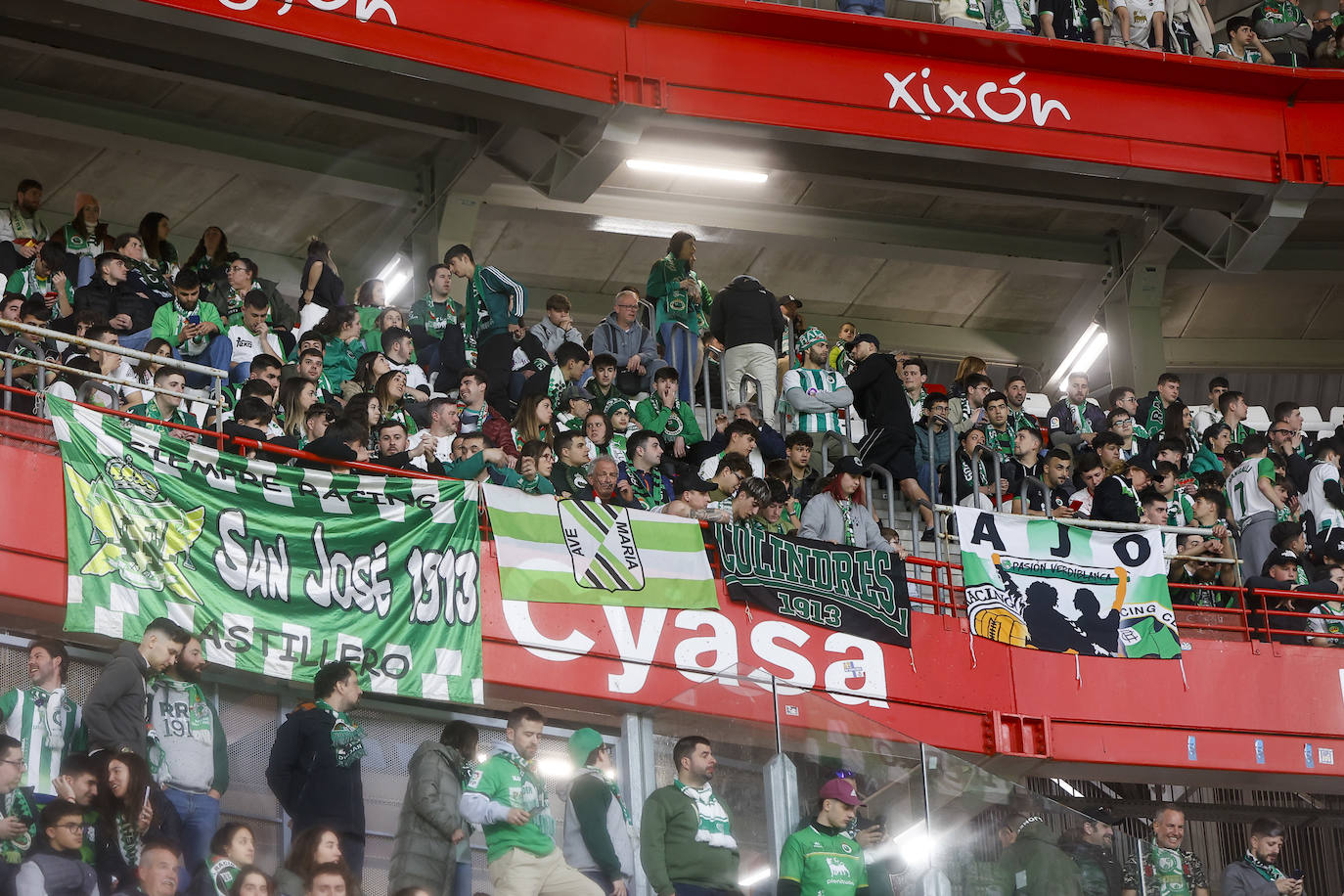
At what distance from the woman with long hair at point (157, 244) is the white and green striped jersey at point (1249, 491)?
27.9ft

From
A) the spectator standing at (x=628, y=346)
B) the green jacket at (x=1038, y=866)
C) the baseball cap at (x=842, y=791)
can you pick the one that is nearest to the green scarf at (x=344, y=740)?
the baseball cap at (x=842, y=791)

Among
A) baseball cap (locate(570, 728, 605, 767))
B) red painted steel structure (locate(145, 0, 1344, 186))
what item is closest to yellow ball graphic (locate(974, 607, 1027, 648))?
baseball cap (locate(570, 728, 605, 767))

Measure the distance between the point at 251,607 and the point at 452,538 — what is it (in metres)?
1.38

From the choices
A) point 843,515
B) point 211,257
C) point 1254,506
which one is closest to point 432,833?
point 843,515

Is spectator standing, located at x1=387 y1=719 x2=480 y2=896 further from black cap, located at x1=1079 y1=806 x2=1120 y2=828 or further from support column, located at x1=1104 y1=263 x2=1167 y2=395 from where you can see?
support column, located at x1=1104 y1=263 x2=1167 y2=395

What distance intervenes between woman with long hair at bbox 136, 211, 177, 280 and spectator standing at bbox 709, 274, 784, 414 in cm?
436

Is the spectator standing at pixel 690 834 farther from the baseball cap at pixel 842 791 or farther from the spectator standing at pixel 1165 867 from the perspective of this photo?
the spectator standing at pixel 1165 867

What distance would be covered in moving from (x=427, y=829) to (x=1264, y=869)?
6.05 m

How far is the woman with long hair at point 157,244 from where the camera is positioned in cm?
1420

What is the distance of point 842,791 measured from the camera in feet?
28.1

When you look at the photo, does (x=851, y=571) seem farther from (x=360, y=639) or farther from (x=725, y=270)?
→ (x=725, y=270)

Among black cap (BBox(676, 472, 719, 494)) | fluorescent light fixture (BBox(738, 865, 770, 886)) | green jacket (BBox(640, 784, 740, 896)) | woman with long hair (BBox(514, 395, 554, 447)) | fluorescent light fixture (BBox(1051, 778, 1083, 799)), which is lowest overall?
fluorescent light fixture (BBox(738, 865, 770, 886))

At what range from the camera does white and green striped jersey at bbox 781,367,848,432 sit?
47.0 ft

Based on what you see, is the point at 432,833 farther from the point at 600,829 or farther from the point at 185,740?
the point at 185,740
